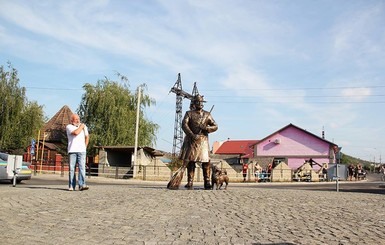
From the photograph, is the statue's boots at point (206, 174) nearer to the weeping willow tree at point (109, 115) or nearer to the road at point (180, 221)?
the road at point (180, 221)

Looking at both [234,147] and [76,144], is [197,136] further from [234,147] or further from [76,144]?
[234,147]

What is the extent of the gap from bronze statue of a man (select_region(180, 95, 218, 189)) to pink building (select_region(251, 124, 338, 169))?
3734 centimetres

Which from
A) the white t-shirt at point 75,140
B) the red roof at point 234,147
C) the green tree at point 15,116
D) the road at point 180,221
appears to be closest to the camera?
the road at point 180,221

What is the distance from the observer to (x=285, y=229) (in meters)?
5.61

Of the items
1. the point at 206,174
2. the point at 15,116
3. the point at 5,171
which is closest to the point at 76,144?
the point at 206,174

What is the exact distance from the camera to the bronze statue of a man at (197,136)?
35.0 feet

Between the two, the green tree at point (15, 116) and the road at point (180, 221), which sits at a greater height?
the green tree at point (15, 116)

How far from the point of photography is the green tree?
35156 millimetres

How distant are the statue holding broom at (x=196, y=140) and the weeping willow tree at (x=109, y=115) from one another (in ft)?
93.7

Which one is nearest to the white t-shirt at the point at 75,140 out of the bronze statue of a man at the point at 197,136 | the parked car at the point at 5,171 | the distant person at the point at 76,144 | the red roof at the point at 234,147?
the distant person at the point at 76,144

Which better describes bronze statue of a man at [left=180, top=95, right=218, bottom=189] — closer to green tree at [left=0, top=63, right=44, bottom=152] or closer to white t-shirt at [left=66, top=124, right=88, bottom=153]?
white t-shirt at [left=66, top=124, right=88, bottom=153]

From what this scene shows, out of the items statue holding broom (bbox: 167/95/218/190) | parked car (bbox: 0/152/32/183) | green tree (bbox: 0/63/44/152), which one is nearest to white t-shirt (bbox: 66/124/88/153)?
statue holding broom (bbox: 167/95/218/190)

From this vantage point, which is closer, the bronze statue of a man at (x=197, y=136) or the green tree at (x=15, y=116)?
the bronze statue of a man at (x=197, y=136)

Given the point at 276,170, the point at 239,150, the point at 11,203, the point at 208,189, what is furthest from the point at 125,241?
the point at 239,150
